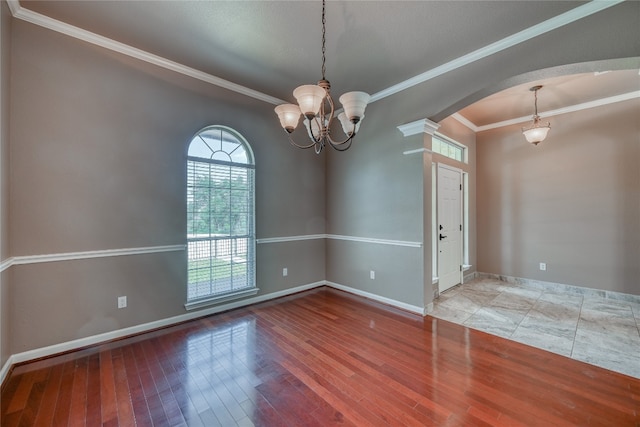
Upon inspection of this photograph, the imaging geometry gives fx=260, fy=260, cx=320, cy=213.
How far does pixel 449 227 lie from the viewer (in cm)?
450

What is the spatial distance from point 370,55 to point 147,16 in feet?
7.28

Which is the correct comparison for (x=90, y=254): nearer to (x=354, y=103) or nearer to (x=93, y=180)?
(x=93, y=180)

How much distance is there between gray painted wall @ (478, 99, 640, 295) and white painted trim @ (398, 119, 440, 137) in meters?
2.71

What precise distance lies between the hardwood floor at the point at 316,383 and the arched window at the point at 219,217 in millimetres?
655

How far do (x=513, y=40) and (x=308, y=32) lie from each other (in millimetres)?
2034

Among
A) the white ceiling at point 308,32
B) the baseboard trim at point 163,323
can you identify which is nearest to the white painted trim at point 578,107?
the white ceiling at point 308,32

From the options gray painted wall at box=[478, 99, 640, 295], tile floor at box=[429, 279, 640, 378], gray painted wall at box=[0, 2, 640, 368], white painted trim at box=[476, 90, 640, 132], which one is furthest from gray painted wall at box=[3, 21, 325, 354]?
gray painted wall at box=[478, 99, 640, 295]

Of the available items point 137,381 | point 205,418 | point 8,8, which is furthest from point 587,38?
point 8,8

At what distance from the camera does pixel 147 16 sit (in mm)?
2379

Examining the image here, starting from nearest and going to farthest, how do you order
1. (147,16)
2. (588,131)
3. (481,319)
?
(147,16) < (481,319) < (588,131)

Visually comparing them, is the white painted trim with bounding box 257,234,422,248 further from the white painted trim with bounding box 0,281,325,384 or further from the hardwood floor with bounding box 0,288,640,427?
the hardwood floor with bounding box 0,288,640,427

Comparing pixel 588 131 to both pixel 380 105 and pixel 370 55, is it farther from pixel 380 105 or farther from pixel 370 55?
pixel 370 55

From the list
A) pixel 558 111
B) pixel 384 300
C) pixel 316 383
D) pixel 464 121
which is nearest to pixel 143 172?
pixel 316 383

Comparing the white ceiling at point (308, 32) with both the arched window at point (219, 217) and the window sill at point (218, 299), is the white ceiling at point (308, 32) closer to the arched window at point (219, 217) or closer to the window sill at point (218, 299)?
the arched window at point (219, 217)
